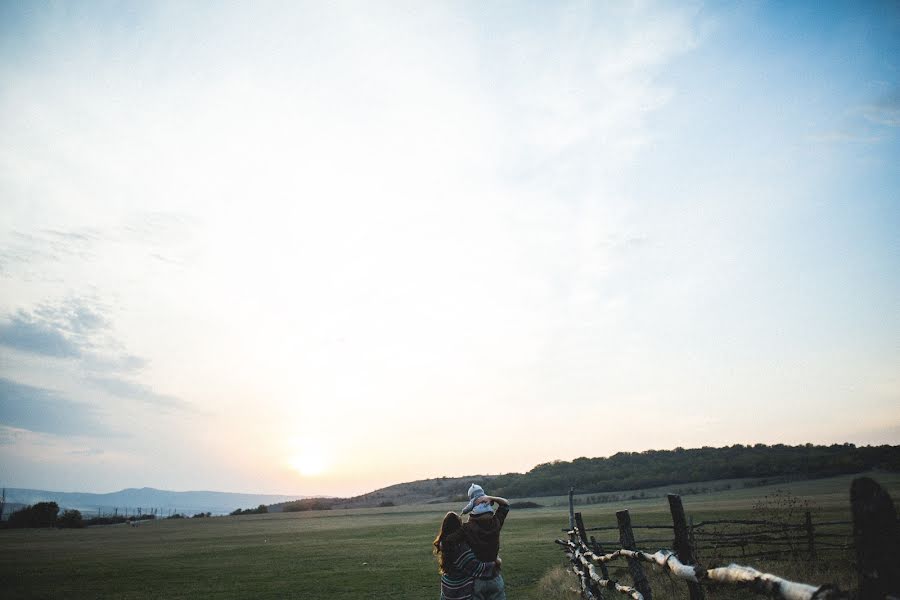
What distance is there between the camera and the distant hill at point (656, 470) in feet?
282

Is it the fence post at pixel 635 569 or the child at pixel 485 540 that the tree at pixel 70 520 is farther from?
the fence post at pixel 635 569

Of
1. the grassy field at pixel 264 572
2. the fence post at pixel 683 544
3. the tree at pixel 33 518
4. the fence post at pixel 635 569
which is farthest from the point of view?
the tree at pixel 33 518

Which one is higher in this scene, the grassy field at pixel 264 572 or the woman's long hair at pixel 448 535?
the woman's long hair at pixel 448 535

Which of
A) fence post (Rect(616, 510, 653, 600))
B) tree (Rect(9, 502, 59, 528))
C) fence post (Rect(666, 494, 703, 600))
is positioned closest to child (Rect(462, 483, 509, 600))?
fence post (Rect(666, 494, 703, 600))

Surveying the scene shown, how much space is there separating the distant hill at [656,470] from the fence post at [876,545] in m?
91.5

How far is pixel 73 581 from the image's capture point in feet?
70.7

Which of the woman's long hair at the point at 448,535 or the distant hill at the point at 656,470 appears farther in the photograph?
the distant hill at the point at 656,470

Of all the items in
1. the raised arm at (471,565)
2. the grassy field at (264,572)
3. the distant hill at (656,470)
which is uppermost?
the raised arm at (471,565)

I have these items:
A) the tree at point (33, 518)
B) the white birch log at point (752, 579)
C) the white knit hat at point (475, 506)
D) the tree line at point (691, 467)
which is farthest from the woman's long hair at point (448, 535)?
the tree at point (33, 518)

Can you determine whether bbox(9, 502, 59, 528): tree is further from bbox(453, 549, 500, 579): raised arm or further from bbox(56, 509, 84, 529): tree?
bbox(453, 549, 500, 579): raised arm

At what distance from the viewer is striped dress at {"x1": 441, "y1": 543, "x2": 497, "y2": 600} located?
6.43 metres

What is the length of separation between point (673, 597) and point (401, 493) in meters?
168

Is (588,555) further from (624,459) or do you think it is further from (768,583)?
(624,459)

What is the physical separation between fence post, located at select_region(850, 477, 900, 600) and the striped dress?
14.9 feet
